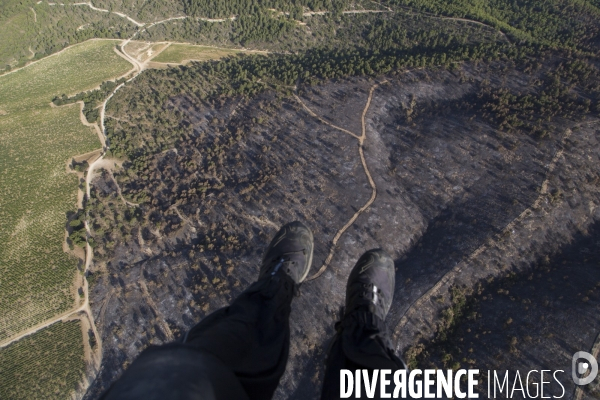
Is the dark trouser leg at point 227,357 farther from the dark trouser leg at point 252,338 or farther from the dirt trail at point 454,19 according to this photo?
the dirt trail at point 454,19

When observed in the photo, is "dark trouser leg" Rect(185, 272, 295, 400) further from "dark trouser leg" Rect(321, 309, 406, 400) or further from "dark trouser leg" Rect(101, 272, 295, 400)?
"dark trouser leg" Rect(321, 309, 406, 400)

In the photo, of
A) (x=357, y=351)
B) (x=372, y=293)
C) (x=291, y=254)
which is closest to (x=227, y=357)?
(x=357, y=351)

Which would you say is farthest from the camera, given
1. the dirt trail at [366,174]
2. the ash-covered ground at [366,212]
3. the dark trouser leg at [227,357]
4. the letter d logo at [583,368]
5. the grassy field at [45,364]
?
the dirt trail at [366,174]

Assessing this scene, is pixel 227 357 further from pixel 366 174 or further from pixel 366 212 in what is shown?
pixel 366 174

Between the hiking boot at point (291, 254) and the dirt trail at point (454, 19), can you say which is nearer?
the hiking boot at point (291, 254)

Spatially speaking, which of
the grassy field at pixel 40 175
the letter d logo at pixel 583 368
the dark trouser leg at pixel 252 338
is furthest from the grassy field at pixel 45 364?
the letter d logo at pixel 583 368

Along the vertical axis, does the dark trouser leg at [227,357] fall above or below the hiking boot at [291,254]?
above

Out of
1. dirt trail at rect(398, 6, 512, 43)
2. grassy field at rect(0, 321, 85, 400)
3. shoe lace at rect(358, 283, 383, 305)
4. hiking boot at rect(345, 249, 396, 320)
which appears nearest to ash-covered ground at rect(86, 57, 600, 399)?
grassy field at rect(0, 321, 85, 400)
